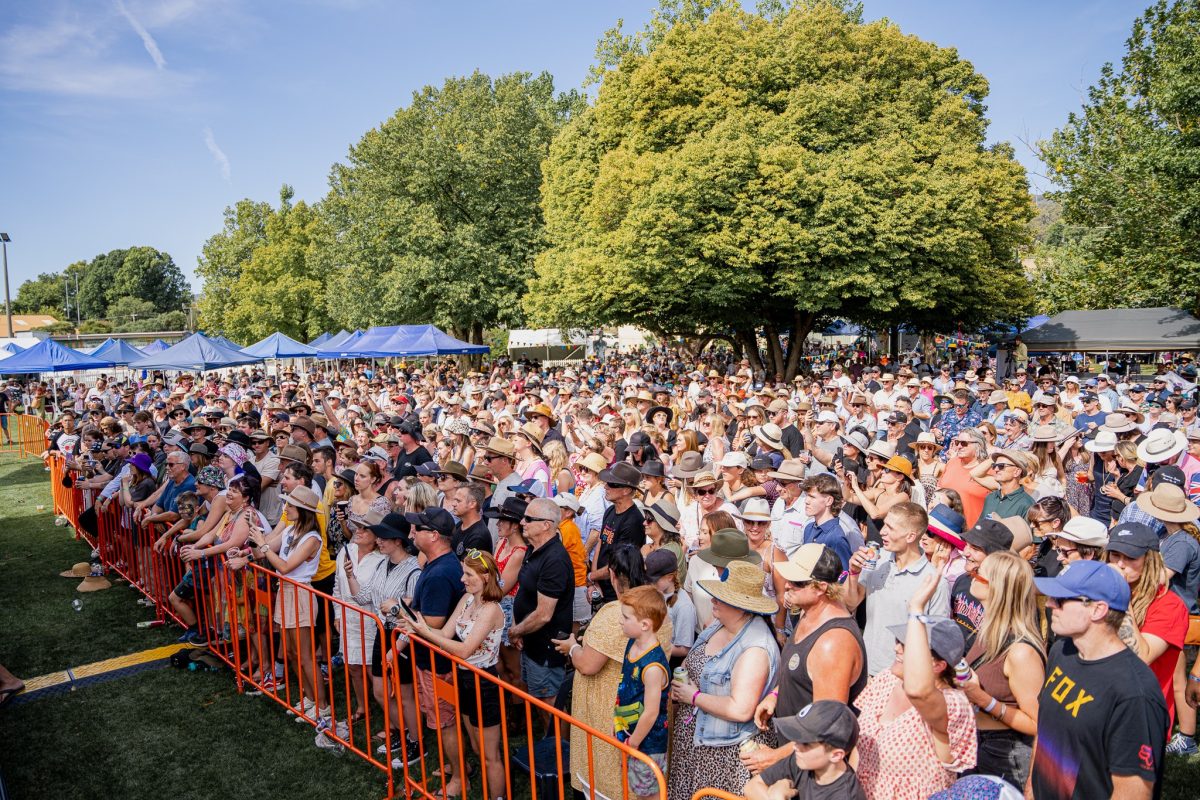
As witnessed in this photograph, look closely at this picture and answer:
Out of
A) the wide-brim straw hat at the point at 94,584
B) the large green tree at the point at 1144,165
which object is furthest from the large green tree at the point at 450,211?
the wide-brim straw hat at the point at 94,584

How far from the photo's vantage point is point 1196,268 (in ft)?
67.5

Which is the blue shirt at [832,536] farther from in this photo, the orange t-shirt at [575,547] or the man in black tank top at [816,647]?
the orange t-shirt at [575,547]

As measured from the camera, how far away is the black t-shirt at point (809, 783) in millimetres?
2699

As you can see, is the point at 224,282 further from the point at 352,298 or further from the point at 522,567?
the point at 522,567

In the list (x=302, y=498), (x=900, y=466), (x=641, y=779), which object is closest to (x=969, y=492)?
(x=900, y=466)

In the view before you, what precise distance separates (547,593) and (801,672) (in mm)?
1868

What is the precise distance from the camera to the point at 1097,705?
2.83 m

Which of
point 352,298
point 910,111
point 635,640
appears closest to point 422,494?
point 635,640

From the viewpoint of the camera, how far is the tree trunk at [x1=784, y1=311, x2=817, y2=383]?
2691cm

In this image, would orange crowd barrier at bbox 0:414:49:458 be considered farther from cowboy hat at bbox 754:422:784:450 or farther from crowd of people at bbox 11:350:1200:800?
cowboy hat at bbox 754:422:784:450

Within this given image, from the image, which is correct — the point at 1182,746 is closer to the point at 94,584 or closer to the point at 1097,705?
the point at 1097,705

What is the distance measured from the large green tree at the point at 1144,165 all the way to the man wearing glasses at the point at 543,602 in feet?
68.6

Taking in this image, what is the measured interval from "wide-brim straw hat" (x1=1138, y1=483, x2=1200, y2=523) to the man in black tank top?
3062 mm

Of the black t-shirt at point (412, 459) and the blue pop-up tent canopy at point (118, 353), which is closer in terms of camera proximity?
the black t-shirt at point (412, 459)
